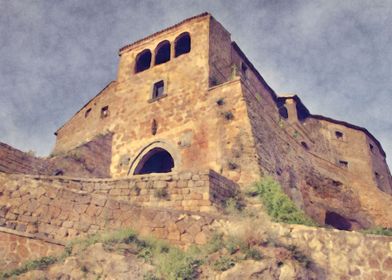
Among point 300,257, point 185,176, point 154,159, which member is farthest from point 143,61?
point 300,257

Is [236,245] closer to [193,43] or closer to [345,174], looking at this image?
[193,43]

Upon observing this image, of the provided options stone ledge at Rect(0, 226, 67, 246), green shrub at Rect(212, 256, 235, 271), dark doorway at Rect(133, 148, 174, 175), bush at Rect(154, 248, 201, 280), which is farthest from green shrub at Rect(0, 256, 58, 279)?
dark doorway at Rect(133, 148, 174, 175)

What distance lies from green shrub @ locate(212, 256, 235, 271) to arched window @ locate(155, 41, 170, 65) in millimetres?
12555

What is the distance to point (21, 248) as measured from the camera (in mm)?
7855

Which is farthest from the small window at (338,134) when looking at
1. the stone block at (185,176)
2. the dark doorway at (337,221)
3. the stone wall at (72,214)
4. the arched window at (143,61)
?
the stone wall at (72,214)

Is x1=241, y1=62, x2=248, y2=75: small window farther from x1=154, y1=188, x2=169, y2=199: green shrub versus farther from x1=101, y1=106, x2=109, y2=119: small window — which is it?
x1=154, y1=188, x2=169, y2=199: green shrub

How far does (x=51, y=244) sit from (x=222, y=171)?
597 cm

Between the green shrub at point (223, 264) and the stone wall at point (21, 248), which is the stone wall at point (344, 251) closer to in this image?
the green shrub at point (223, 264)

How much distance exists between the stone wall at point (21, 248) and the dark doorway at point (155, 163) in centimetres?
790

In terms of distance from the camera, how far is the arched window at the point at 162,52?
18.6m

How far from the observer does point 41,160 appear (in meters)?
14.3

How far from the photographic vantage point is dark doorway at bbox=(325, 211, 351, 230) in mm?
17172

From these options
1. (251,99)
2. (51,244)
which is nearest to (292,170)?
(251,99)

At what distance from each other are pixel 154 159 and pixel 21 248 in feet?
30.1
